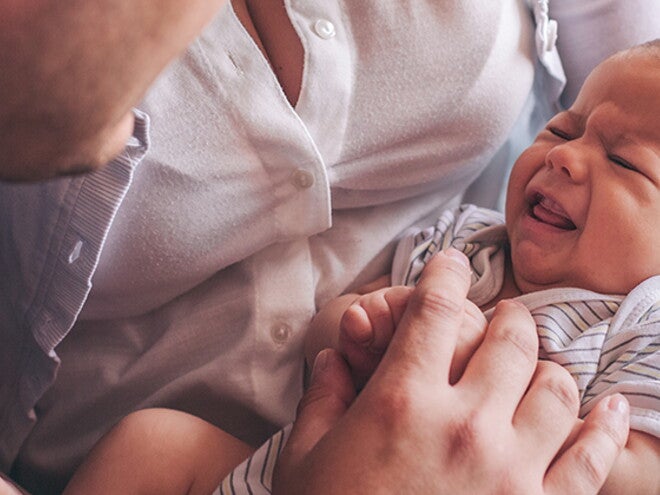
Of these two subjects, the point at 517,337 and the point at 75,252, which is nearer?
the point at 517,337

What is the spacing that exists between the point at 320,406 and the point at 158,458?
0.22 m

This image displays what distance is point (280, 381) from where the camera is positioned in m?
1.01

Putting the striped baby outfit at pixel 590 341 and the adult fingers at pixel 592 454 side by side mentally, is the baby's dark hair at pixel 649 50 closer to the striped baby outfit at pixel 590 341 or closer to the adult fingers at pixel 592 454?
the striped baby outfit at pixel 590 341

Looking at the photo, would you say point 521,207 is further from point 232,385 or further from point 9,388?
point 9,388

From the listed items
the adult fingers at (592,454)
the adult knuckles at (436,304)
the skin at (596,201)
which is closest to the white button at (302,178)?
the skin at (596,201)

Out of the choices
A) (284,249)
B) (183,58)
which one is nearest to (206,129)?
(183,58)

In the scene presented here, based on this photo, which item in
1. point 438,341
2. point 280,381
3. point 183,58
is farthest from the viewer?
point 280,381

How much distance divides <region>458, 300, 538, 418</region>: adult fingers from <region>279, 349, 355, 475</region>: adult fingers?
122 mm

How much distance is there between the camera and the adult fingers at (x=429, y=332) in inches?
27.4

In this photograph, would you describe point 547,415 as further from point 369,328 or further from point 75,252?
point 75,252

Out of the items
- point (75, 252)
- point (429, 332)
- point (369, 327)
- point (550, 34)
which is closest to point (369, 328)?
point (369, 327)

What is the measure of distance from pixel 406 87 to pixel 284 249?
9.6 inches

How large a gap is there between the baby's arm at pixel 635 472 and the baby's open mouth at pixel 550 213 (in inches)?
11.2

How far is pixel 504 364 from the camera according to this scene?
28.9 inches
